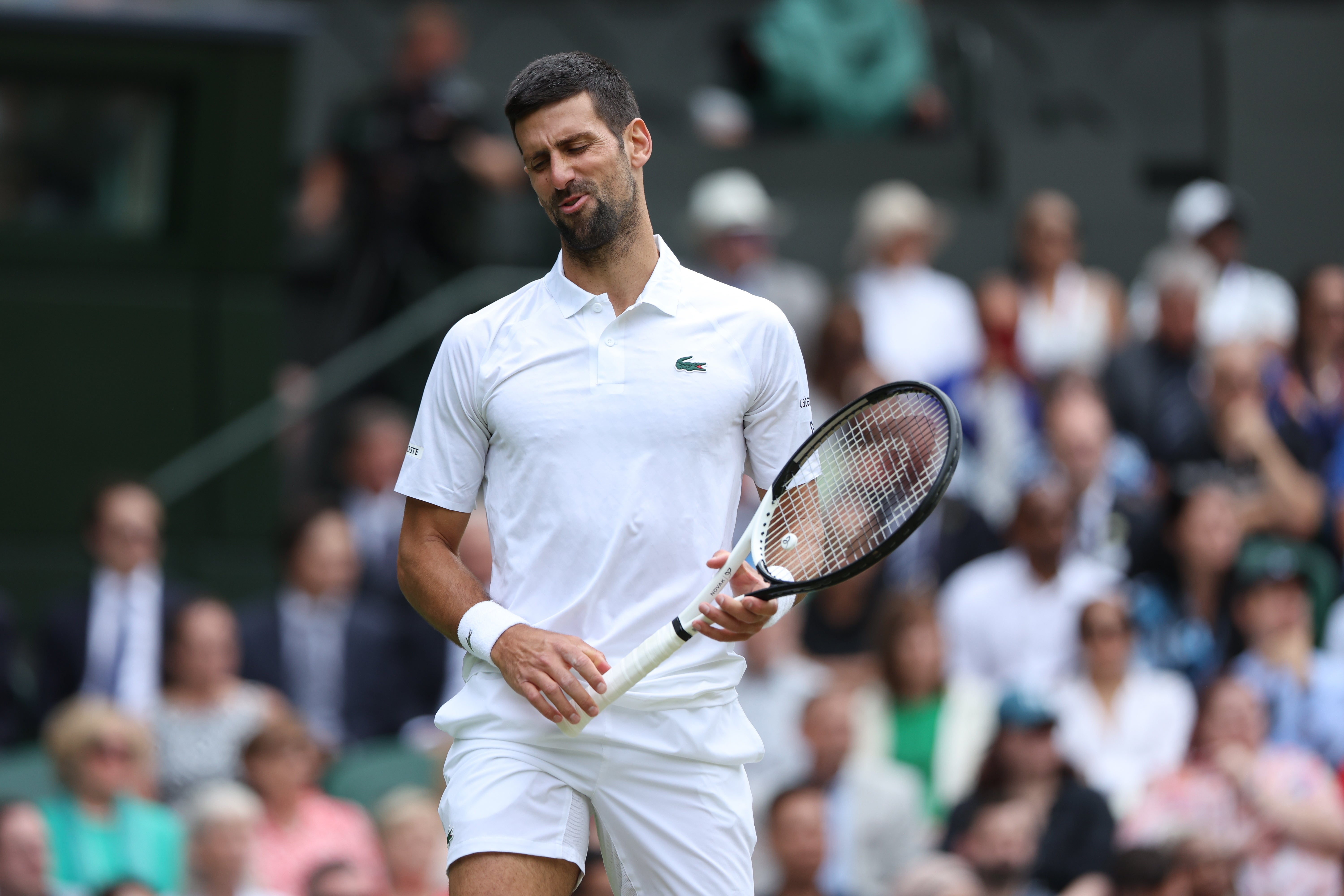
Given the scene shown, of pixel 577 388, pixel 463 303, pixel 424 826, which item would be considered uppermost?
pixel 577 388

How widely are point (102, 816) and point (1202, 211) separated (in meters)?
6.27

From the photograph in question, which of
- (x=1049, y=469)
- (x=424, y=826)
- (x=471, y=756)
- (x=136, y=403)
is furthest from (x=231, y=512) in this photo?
(x=471, y=756)

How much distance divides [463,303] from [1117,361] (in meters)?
3.05

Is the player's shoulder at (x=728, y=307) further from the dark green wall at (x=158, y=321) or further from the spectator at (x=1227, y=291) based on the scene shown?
the spectator at (x=1227, y=291)

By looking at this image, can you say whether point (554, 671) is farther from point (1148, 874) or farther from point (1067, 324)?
point (1067, 324)

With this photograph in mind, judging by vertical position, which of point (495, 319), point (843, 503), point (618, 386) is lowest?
point (843, 503)

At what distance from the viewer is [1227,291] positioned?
33.5 ft

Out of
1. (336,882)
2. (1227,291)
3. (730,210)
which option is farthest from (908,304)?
(336,882)

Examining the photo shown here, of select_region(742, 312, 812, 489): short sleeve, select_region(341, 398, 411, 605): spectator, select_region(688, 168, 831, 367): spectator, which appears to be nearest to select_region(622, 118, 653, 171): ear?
select_region(742, 312, 812, 489): short sleeve

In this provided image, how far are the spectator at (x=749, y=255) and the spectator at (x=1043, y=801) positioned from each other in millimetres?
2744

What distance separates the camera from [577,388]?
3986mm

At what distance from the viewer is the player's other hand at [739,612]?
375cm

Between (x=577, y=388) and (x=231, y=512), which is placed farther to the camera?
(x=231, y=512)

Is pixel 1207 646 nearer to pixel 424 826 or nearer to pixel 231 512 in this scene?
pixel 424 826
